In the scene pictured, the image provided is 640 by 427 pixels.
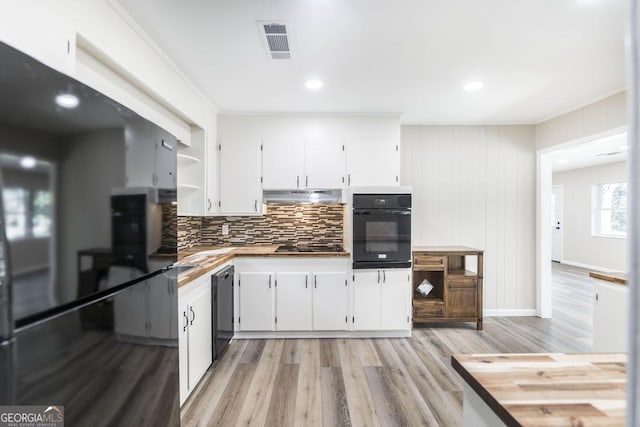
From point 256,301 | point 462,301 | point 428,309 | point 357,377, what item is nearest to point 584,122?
point 462,301

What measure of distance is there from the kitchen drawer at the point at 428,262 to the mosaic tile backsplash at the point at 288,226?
3.01 ft

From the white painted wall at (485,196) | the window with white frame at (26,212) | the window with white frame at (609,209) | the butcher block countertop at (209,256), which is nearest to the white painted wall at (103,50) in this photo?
the window with white frame at (26,212)

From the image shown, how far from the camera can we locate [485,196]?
3.97 metres

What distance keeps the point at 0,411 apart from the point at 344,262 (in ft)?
9.10

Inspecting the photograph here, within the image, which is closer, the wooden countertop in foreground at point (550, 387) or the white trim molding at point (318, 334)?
the wooden countertop in foreground at point (550, 387)

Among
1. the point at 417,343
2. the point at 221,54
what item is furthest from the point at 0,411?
the point at 417,343

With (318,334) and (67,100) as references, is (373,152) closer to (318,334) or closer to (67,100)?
(318,334)

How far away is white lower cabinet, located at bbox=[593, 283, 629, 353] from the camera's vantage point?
2135 millimetres

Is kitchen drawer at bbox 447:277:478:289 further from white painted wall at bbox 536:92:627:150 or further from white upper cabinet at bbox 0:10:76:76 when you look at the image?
white upper cabinet at bbox 0:10:76:76

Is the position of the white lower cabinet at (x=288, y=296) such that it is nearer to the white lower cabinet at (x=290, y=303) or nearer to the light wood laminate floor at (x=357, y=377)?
the white lower cabinet at (x=290, y=303)

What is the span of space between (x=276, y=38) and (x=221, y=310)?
216 cm

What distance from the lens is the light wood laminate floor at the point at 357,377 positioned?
2008 millimetres

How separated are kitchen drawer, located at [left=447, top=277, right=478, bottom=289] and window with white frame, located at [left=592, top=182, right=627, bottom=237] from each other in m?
5.49

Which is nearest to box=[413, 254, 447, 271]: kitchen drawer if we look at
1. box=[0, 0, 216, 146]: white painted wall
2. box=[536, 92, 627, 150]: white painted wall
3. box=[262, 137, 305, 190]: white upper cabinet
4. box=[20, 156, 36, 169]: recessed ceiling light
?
box=[262, 137, 305, 190]: white upper cabinet
